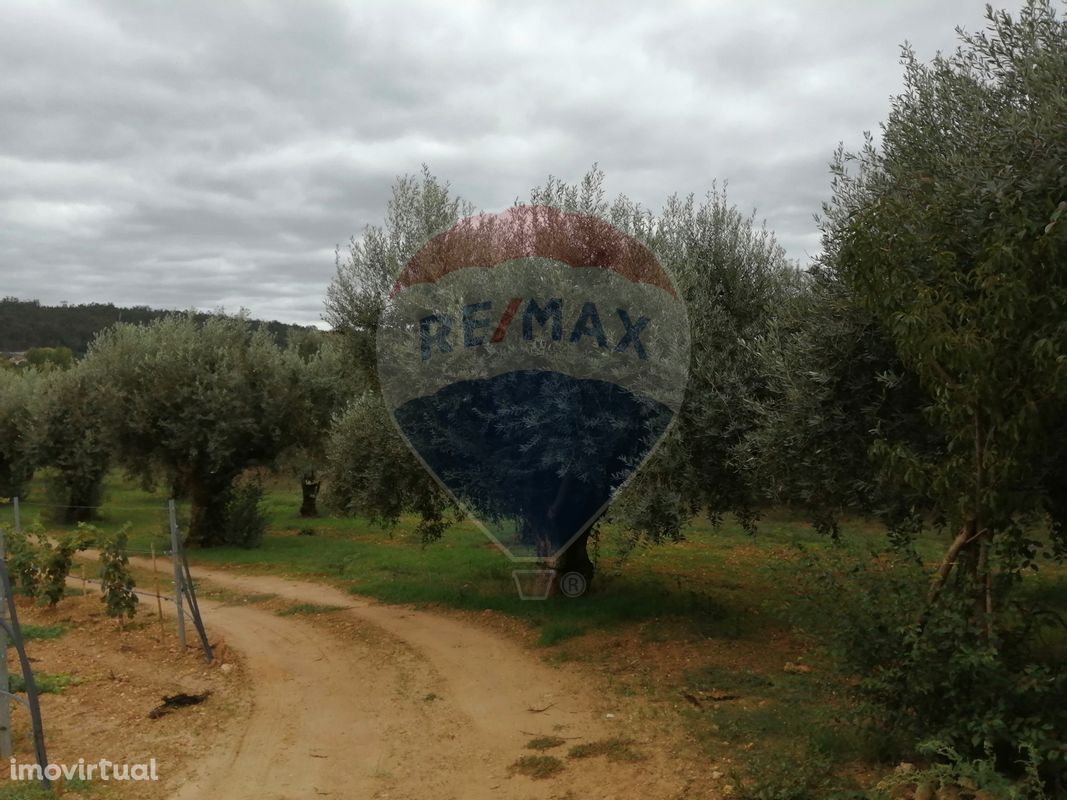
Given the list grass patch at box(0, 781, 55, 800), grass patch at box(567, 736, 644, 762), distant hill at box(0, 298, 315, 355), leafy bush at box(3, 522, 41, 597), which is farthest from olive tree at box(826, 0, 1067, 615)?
distant hill at box(0, 298, 315, 355)

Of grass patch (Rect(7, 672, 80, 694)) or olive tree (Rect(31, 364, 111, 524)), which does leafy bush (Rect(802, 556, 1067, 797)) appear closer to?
grass patch (Rect(7, 672, 80, 694))

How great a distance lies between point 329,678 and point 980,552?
7563mm

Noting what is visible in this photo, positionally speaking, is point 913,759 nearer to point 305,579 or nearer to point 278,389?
point 305,579

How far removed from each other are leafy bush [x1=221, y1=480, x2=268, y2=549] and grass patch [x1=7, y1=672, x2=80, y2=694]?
1356 cm

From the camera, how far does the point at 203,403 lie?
2181 cm

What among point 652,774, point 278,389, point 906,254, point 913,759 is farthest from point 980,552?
point 278,389

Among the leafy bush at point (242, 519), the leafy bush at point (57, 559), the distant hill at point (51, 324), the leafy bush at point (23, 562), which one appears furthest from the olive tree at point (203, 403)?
the distant hill at point (51, 324)

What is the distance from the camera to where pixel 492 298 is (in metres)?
10.6

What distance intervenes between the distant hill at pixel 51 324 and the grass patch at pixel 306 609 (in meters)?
83.8

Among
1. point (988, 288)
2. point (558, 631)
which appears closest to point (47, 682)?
point (558, 631)

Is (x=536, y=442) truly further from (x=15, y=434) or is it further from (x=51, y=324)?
(x=51, y=324)

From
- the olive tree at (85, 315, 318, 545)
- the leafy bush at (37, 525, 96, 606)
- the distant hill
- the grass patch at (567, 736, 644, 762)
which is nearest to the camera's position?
the grass patch at (567, 736, 644, 762)

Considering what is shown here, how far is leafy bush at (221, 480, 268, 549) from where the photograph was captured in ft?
77.5

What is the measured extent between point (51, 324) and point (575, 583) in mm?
103530
